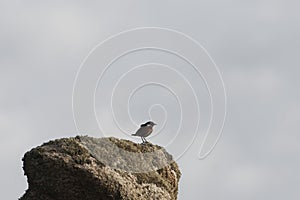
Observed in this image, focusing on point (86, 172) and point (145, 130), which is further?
point (145, 130)

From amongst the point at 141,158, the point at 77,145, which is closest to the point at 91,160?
the point at 77,145

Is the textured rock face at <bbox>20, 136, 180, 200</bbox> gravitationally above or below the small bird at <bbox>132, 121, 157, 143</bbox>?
below

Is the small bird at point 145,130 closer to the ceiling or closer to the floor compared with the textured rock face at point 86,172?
closer to the ceiling

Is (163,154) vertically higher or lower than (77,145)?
higher

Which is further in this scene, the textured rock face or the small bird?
the small bird

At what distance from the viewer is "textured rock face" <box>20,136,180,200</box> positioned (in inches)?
864

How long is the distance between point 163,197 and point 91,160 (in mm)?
3094

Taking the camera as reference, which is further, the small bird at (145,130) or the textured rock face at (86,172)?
the small bird at (145,130)

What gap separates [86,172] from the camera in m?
21.9

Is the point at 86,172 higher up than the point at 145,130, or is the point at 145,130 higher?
the point at 145,130

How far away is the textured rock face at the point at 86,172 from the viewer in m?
21.9

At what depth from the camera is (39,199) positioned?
2216 centimetres

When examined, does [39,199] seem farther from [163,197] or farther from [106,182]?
[163,197]

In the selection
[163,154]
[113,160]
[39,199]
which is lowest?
[39,199]
